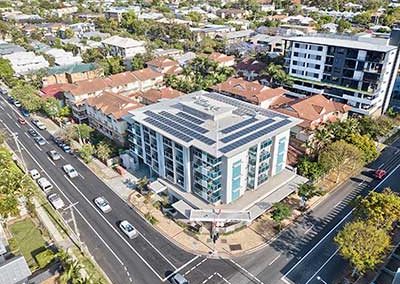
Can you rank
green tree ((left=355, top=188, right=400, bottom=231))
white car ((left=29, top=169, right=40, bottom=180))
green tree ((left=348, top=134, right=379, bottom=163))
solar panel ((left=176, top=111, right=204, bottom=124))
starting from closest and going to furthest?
1. green tree ((left=355, top=188, right=400, bottom=231))
2. solar panel ((left=176, top=111, right=204, bottom=124))
3. green tree ((left=348, top=134, right=379, bottom=163))
4. white car ((left=29, top=169, right=40, bottom=180))

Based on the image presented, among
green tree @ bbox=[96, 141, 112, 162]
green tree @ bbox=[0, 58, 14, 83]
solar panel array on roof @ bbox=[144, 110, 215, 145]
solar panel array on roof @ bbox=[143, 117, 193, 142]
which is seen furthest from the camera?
green tree @ bbox=[0, 58, 14, 83]

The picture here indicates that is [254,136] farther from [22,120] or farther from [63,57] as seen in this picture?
[63,57]

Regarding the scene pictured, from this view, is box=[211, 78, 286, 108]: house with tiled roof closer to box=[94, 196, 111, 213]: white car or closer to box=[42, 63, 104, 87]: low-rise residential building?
box=[42, 63, 104, 87]: low-rise residential building

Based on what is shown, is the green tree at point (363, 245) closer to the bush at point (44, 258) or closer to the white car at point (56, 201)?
the bush at point (44, 258)

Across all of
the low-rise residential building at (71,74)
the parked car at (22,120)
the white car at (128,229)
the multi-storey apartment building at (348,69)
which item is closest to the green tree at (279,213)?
the white car at (128,229)

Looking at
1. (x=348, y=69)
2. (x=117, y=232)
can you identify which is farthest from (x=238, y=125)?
(x=348, y=69)

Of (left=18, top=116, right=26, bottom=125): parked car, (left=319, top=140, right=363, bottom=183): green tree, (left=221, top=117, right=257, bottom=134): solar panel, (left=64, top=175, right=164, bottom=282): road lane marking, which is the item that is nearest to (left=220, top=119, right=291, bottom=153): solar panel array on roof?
(left=221, top=117, right=257, bottom=134): solar panel

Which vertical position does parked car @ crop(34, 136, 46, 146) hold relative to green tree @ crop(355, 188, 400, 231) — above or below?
below

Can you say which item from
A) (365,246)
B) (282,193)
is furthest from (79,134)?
(365,246)
